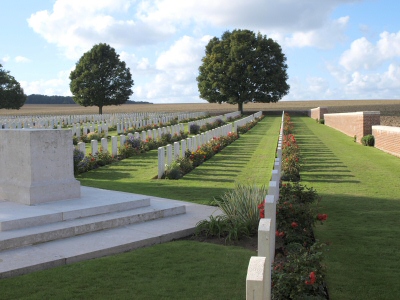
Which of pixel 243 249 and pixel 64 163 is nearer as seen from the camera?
pixel 243 249

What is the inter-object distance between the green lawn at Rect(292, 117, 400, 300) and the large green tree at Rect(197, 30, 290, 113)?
3956 cm

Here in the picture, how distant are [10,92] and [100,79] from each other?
1389 cm

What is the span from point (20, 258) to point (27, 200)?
1.83 meters

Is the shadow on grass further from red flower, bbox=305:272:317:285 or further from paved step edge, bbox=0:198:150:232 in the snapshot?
red flower, bbox=305:272:317:285

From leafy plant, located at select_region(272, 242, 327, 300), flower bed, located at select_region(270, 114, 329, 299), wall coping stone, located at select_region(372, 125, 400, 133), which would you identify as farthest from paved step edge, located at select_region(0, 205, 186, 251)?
wall coping stone, located at select_region(372, 125, 400, 133)

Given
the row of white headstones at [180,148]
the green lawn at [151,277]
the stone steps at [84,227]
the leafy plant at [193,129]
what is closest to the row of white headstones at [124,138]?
the leafy plant at [193,129]

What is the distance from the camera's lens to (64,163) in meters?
6.86

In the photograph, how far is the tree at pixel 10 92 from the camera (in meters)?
59.6

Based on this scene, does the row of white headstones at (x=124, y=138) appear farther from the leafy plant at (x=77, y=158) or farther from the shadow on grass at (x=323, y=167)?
the shadow on grass at (x=323, y=167)

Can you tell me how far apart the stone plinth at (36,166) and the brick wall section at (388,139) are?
37.5 ft

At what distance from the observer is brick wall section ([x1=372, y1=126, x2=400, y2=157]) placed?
1491cm

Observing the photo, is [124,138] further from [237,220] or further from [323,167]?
[237,220]

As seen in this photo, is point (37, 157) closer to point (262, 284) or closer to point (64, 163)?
point (64, 163)

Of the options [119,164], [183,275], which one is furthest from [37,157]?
[119,164]
